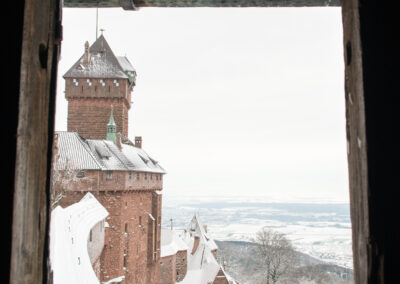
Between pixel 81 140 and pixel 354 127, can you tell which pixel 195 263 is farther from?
pixel 354 127

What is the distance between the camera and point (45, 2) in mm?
1118

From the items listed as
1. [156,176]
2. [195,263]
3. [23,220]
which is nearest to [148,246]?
[156,176]

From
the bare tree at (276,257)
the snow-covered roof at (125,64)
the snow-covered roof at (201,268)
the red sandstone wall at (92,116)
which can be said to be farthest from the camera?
the snow-covered roof at (201,268)

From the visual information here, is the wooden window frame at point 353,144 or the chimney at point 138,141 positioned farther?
the chimney at point 138,141

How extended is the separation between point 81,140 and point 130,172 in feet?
12.5

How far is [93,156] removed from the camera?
2358 centimetres

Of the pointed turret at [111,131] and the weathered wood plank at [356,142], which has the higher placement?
the pointed turret at [111,131]

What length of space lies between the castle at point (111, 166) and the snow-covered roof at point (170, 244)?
189 inches

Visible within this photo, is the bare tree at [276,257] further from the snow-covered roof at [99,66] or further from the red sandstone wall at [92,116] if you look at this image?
the snow-covered roof at [99,66]

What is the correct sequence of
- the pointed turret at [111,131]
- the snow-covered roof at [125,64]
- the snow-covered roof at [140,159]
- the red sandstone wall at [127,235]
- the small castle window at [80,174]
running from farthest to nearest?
the snow-covered roof at [125,64], the pointed turret at [111,131], the snow-covered roof at [140,159], the small castle window at [80,174], the red sandstone wall at [127,235]

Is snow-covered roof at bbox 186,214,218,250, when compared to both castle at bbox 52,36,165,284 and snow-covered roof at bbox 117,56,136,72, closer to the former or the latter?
castle at bbox 52,36,165,284

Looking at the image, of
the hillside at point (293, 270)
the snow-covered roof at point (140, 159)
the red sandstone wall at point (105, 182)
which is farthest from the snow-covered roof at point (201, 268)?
the red sandstone wall at point (105, 182)

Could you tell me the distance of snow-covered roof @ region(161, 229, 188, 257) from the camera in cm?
3497

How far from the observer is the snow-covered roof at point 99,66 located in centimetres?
2928
